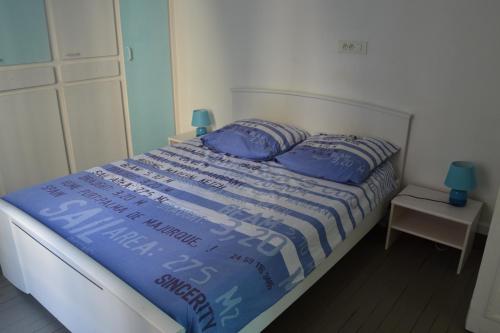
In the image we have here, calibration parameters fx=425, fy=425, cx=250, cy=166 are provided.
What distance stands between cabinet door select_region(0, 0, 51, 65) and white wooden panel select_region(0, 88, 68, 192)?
0.28 meters

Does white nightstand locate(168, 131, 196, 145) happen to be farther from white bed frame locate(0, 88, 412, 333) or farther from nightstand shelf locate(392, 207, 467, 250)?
nightstand shelf locate(392, 207, 467, 250)

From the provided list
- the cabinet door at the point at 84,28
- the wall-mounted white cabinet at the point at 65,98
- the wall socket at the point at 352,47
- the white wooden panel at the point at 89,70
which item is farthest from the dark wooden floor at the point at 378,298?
the cabinet door at the point at 84,28

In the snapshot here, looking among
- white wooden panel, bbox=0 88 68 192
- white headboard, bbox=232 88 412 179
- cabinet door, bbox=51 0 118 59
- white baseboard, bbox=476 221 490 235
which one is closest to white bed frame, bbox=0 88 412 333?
white headboard, bbox=232 88 412 179

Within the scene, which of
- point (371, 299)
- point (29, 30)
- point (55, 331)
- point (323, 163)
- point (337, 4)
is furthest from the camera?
point (29, 30)

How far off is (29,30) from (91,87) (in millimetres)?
685

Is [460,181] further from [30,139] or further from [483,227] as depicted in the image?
[30,139]

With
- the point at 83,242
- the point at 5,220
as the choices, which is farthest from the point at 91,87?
the point at 83,242

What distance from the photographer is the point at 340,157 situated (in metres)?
2.63

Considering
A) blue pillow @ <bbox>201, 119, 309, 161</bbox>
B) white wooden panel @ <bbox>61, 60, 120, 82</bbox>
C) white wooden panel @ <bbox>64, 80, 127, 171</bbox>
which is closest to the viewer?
blue pillow @ <bbox>201, 119, 309, 161</bbox>

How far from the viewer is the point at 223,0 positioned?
344cm

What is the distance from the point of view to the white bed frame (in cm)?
158

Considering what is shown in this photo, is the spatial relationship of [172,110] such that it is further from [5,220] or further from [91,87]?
[5,220]

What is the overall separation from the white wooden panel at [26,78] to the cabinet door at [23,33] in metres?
0.07

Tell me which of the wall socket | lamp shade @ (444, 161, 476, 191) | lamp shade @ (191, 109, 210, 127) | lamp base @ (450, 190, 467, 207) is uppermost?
the wall socket
